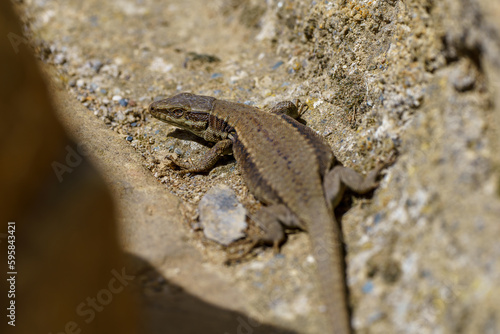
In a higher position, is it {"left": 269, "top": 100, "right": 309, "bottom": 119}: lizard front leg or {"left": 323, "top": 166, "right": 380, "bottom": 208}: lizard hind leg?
{"left": 269, "top": 100, "right": 309, "bottom": 119}: lizard front leg

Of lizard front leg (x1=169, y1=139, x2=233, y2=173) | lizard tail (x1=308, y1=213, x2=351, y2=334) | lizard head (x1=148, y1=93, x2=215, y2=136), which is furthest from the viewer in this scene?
lizard head (x1=148, y1=93, x2=215, y2=136)

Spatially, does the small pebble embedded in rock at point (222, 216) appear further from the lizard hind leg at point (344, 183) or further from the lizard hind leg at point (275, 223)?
the lizard hind leg at point (344, 183)

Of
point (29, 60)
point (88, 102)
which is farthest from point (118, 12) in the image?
point (29, 60)

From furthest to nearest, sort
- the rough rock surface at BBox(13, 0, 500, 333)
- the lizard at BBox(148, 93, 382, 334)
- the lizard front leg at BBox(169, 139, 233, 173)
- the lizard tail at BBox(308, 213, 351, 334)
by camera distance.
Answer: the lizard front leg at BBox(169, 139, 233, 173), the lizard at BBox(148, 93, 382, 334), the lizard tail at BBox(308, 213, 351, 334), the rough rock surface at BBox(13, 0, 500, 333)

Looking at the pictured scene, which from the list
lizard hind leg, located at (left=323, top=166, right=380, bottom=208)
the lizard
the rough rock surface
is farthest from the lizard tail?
lizard hind leg, located at (left=323, top=166, right=380, bottom=208)

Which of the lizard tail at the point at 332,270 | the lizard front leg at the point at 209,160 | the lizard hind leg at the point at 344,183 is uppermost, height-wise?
the lizard front leg at the point at 209,160

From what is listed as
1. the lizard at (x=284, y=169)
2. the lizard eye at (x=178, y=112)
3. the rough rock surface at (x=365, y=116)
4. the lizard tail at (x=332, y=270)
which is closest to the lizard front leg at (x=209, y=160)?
the lizard at (x=284, y=169)

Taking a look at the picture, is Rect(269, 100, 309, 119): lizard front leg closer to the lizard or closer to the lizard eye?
the lizard
